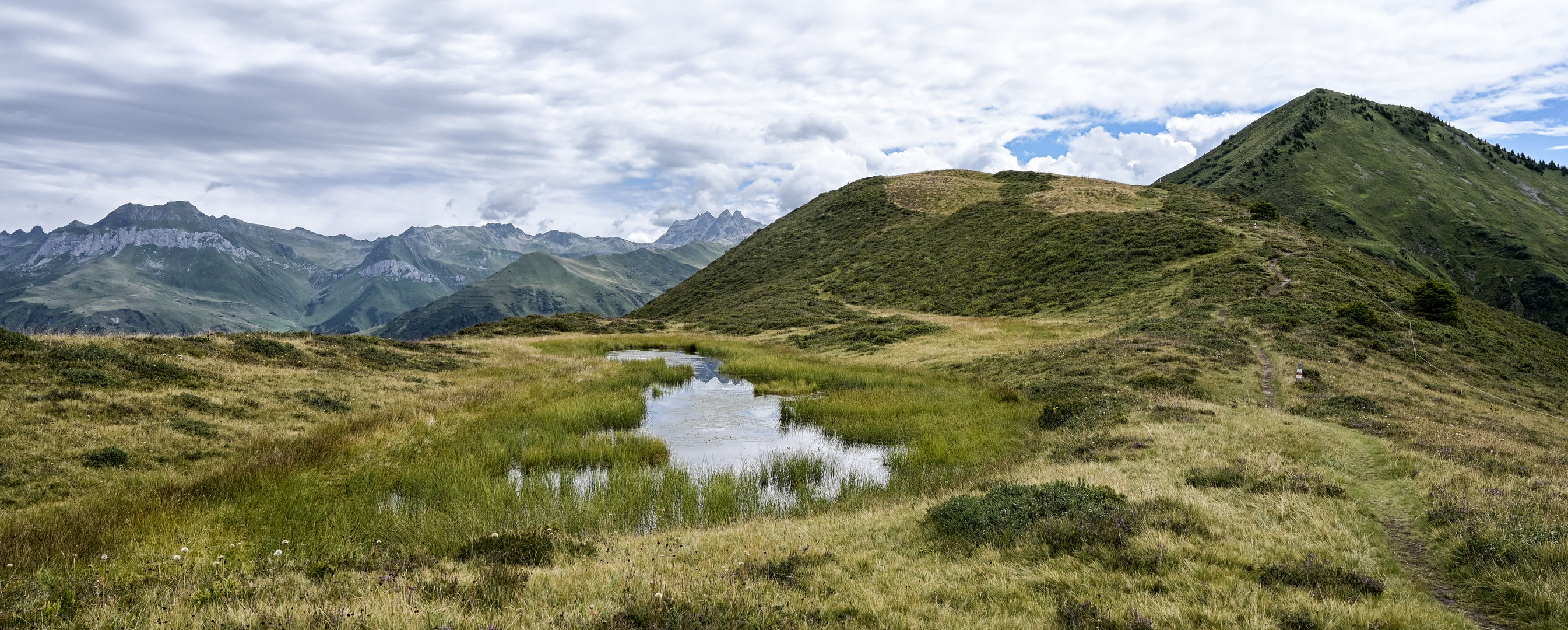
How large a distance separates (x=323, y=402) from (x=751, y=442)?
13.6 m

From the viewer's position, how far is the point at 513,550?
907cm

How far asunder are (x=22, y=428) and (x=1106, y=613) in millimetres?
20040

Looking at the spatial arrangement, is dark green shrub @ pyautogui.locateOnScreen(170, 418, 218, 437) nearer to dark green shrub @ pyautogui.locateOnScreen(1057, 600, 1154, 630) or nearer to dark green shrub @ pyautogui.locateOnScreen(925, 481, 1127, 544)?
dark green shrub @ pyautogui.locateOnScreen(925, 481, 1127, 544)

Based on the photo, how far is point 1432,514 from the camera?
9320mm

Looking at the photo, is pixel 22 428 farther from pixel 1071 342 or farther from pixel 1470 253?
pixel 1470 253

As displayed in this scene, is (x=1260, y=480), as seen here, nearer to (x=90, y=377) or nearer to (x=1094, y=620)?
(x=1094, y=620)

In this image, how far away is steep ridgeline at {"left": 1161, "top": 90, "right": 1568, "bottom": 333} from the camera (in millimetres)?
114438

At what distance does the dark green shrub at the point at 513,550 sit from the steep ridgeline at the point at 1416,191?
129m

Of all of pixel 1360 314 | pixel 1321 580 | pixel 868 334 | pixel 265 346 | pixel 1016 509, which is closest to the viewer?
pixel 1321 580

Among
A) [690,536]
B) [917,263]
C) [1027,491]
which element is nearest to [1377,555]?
[1027,491]

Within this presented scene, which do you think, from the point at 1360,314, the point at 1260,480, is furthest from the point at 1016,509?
the point at 1360,314

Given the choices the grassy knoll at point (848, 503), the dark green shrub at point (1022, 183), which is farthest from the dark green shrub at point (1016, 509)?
the dark green shrub at point (1022, 183)

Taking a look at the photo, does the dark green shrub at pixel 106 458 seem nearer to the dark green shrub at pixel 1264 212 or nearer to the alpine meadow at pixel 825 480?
the alpine meadow at pixel 825 480

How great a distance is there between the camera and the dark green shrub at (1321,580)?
6977 millimetres
